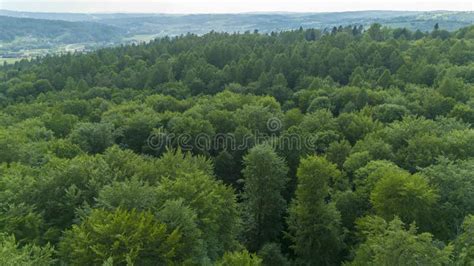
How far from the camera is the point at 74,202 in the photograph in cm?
4009

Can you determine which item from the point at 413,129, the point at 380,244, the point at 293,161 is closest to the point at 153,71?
the point at 293,161

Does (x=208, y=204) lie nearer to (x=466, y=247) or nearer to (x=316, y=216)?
(x=316, y=216)

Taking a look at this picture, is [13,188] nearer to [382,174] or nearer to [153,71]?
[382,174]

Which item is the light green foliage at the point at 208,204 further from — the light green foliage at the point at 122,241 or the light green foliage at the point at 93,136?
the light green foliage at the point at 93,136

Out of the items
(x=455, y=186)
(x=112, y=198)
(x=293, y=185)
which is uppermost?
(x=112, y=198)

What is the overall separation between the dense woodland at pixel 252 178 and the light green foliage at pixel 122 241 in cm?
11

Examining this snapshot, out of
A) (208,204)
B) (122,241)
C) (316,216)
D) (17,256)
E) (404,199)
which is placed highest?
(17,256)

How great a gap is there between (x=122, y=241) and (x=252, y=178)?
76.1 feet

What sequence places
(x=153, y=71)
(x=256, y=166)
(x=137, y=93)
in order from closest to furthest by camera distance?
1. (x=256, y=166)
2. (x=137, y=93)
3. (x=153, y=71)

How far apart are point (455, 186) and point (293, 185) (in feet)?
76.1

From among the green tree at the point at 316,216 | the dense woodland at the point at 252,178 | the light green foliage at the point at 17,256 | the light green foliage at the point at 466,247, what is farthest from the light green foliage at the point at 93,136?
the light green foliage at the point at 466,247

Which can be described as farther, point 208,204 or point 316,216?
point 316,216

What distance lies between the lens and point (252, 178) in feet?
168

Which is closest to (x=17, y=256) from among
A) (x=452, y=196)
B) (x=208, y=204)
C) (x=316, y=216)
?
(x=208, y=204)
